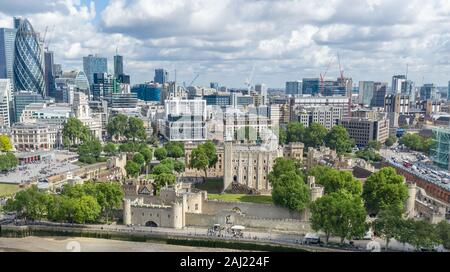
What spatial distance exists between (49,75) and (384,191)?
14097cm

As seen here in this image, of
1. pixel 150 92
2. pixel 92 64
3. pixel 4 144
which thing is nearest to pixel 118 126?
pixel 4 144

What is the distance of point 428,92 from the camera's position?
489ft

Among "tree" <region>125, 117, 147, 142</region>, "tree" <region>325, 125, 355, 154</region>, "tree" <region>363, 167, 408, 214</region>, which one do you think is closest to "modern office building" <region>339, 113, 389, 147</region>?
"tree" <region>325, 125, 355, 154</region>

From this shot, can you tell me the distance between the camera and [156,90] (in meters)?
162

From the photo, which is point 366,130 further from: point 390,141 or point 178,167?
point 178,167

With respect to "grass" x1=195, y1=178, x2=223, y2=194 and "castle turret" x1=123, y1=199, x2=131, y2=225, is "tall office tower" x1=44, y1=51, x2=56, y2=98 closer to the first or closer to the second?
"grass" x1=195, y1=178, x2=223, y2=194

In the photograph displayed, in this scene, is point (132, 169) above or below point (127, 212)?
above

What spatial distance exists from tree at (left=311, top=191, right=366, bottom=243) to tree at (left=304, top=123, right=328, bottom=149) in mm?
43282

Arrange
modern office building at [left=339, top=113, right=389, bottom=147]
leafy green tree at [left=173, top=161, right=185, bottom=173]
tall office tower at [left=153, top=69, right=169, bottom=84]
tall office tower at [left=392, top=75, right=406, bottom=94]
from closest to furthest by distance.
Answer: leafy green tree at [left=173, top=161, right=185, bottom=173] < modern office building at [left=339, top=113, right=389, bottom=147] < tall office tower at [left=392, top=75, right=406, bottom=94] < tall office tower at [left=153, top=69, right=169, bottom=84]

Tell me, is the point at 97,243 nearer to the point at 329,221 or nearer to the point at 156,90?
the point at 329,221

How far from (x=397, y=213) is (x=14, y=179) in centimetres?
3953

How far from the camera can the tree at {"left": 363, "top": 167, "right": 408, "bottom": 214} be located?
101ft

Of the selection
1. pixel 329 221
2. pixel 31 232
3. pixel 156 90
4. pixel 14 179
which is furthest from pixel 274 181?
pixel 156 90
